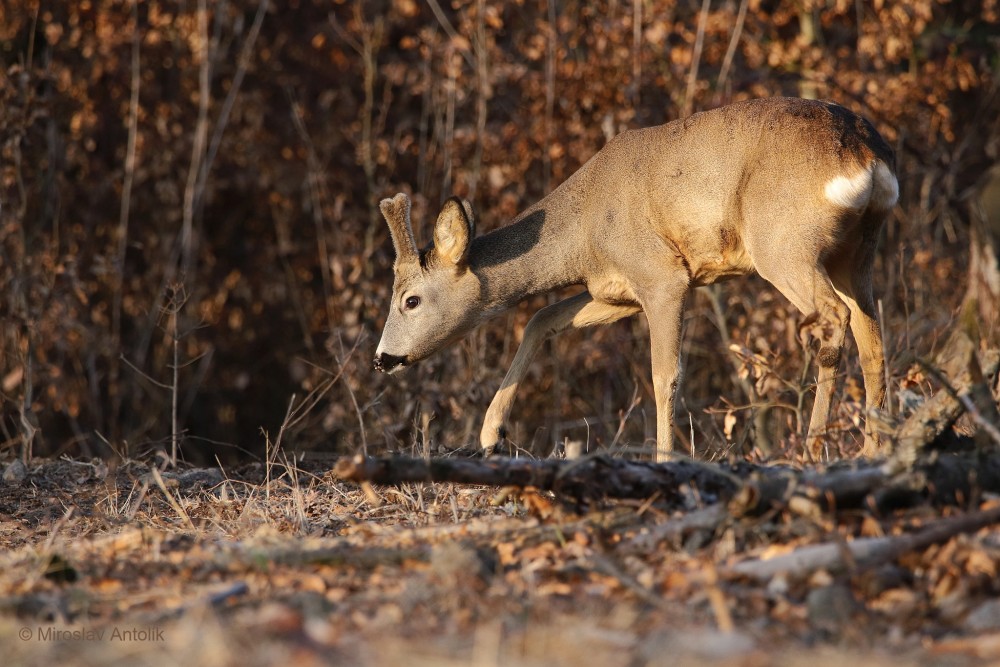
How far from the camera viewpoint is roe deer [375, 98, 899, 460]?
6598 mm

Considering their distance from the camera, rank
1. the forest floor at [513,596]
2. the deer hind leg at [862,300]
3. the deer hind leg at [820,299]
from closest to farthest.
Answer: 1. the forest floor at [513,596]
2. the deer hind leg at [820,299]
3. the deer hind leg at [862,300]

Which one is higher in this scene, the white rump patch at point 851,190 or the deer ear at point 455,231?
the white rump patch at point 851,190

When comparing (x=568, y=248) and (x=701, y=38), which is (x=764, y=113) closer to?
(x=568, y=248)

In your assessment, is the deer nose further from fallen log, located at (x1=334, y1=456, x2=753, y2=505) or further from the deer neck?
fallen log, located at (x1=334, y1=456, x2=753, y2=505)

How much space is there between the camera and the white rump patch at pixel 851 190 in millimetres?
6477

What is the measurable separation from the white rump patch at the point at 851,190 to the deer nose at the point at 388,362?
2.75 meters

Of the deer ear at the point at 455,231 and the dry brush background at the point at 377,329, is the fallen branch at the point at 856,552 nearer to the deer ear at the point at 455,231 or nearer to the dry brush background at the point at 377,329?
the dry brush background at the point at 377,329

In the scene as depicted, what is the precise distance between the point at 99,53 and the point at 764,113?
903cm

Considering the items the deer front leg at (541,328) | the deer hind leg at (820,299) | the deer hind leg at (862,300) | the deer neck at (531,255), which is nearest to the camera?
the deer hind leg at (820,299)

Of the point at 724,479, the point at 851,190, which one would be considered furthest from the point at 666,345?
the point at 724,479

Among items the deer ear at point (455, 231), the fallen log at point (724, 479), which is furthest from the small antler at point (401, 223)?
the fallen log at point (724, 479)

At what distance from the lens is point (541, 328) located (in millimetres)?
7887

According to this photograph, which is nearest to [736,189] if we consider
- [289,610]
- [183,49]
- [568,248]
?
[568,248]

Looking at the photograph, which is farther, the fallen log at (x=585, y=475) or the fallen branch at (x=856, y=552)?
the fallen log at (x=585, y=475)
